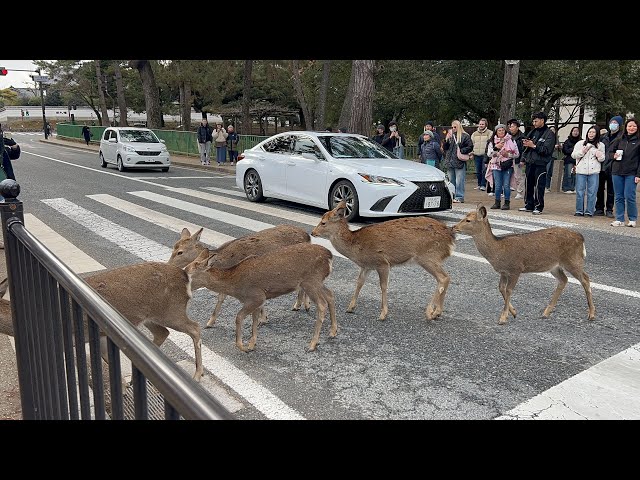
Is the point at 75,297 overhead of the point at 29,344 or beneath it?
overhead

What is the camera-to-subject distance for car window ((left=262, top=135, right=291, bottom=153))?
12.8 m

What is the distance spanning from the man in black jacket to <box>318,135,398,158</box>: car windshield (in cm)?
289

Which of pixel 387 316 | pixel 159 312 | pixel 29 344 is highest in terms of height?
pixel 29 344

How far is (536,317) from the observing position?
224 inches

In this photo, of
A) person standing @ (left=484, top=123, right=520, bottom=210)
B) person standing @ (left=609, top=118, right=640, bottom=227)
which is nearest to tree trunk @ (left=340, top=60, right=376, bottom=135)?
person standing @ (left=484, top=123, right=520, bottom=210)

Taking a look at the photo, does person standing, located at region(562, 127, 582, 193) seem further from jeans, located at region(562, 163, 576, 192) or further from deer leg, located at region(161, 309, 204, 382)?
deer leg, located at region(161, 309, 204, 382)

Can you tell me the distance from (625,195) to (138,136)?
18314 millimetres

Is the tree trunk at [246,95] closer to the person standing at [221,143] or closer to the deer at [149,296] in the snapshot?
the person standing at [221,143]

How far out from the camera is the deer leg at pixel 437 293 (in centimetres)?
566

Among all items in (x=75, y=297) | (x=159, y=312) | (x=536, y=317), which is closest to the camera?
(x=75, y=297)

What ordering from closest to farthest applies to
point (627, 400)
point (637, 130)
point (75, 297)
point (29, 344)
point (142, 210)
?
1. point (75, 297)
2. point (29, 344)
3. point (627, 400)
4. point (637, 130)
5. point (142, 210)
